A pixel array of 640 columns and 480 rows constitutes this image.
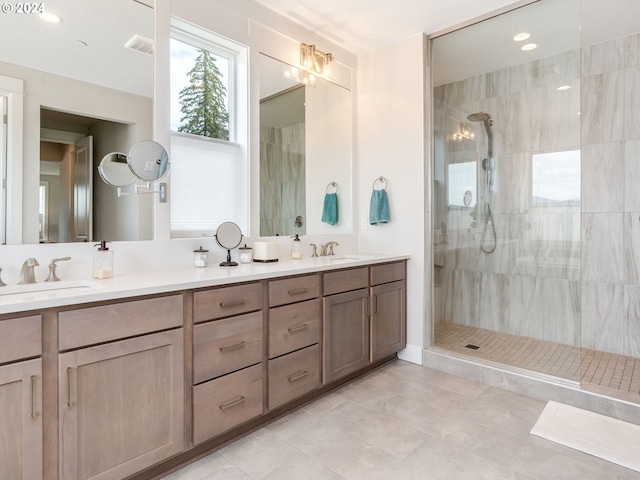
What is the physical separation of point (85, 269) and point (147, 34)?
4.32 feet

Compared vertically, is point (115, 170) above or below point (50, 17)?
below

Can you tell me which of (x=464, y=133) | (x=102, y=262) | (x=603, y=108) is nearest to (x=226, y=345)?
(x=102, y=262)

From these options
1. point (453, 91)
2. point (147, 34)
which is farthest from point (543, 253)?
point (147, 34)

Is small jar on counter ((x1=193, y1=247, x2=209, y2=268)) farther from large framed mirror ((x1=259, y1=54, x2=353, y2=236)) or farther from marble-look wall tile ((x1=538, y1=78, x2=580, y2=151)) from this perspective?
marble-look wall tile ((x1=538, y1=78, x2=580, y2=151))

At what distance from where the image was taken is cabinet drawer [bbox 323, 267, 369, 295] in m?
2.31

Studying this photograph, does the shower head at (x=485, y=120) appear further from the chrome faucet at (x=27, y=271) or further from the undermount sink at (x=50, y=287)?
the chrome faucet at (x=27, y=271)

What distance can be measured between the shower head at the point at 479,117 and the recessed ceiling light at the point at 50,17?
9.83ft

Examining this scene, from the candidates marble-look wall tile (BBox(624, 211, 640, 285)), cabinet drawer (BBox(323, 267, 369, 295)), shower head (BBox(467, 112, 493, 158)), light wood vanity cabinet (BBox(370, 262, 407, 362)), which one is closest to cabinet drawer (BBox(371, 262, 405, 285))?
light wood vanity cabinet (BBox(370, 262, 407, 362))

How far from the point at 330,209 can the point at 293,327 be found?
1376mm

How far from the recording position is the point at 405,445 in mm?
1854

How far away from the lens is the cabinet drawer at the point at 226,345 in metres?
1.66

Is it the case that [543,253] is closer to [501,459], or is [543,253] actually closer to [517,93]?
[517,93]

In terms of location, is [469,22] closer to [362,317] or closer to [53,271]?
[362,317]

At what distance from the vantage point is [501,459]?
5.71ft
